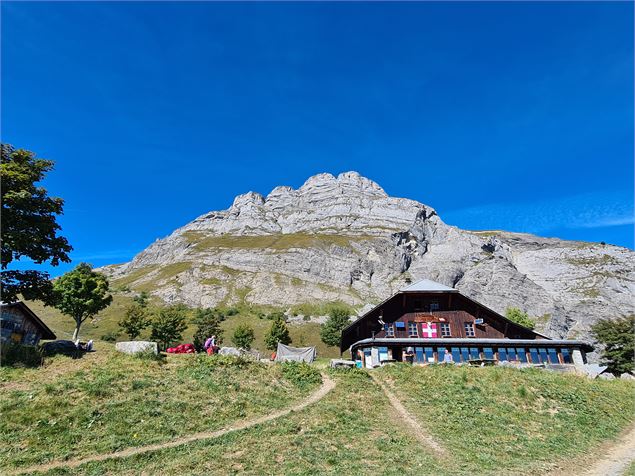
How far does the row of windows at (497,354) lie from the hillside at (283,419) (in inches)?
548

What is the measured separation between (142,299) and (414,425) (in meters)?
130

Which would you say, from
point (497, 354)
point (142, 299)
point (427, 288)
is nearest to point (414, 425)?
point (497, 354)

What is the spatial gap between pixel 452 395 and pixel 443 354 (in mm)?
19547

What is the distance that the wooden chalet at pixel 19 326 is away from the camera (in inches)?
1088

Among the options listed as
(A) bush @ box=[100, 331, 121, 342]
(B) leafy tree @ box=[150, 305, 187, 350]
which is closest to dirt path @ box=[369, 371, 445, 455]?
(B) leafy tree @ box=[150, 305, 187, 350]

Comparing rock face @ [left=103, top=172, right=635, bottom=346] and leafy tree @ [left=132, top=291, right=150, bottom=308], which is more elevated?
rock face @ [left=103, top=172, right=635, bottom=346]

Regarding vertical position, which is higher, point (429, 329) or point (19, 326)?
point (429, 329)

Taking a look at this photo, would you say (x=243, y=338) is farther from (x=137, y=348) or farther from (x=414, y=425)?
(x=414, y=425)

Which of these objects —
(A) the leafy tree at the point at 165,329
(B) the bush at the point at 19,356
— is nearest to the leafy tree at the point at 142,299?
(A) the leafy tree at the point at 165,329

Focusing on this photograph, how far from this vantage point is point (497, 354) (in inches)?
1807

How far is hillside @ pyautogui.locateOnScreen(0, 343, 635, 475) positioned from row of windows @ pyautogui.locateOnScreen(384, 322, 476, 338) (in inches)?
658

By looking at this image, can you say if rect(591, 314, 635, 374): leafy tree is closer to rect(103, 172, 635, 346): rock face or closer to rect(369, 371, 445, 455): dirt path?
rect(369, 371, 445, 455): dirt path

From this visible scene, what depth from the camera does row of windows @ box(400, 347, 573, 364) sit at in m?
45.0

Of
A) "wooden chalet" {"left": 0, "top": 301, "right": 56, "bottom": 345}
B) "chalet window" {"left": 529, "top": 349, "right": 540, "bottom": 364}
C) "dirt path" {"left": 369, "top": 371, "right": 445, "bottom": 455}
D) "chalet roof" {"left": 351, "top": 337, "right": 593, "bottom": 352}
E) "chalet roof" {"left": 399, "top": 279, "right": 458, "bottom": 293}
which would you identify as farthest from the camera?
"chalet roof" {"left": 399, "top": 279, "right": 458, "bottom": 293}
